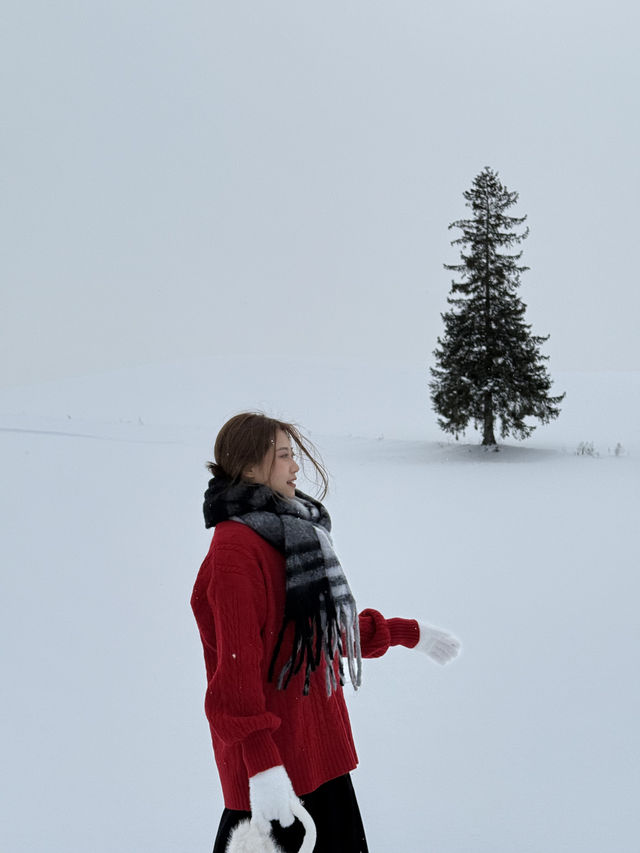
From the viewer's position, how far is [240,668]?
69.9 inches

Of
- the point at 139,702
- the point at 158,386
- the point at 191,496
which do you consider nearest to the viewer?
the point at 139,702

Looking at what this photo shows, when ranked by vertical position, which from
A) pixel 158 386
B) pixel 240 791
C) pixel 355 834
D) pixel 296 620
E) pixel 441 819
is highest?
pixel 158 386

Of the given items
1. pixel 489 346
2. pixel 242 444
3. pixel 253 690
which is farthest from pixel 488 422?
pixel 253 690

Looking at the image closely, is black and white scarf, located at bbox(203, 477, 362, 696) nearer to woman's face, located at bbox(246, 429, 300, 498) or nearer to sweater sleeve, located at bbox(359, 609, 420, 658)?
woman's face, located at bbox(246, 429, 300, 498)

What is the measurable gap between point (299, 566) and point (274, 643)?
9.2 inches

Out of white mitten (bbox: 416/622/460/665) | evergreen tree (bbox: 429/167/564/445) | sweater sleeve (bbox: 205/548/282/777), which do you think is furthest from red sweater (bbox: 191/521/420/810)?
evergreen tree (bbox: 429/167/564/445)

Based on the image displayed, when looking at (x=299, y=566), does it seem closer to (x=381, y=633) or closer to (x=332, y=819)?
(x=381, y=633)

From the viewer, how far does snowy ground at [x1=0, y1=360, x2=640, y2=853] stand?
340 centimetres

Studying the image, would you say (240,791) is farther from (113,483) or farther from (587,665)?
(113,483)

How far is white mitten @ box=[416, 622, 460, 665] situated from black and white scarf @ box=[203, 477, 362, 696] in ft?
1.63

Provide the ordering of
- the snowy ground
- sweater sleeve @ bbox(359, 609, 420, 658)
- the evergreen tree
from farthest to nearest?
1. the evergreen tree
2. the snowy ground
3. sweater sleeve @ bbox(359, 609, 420, 658)

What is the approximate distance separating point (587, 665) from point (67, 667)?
11.2ft

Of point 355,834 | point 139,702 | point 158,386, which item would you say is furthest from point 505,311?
point 158,386

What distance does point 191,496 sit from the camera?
33.9 feet
